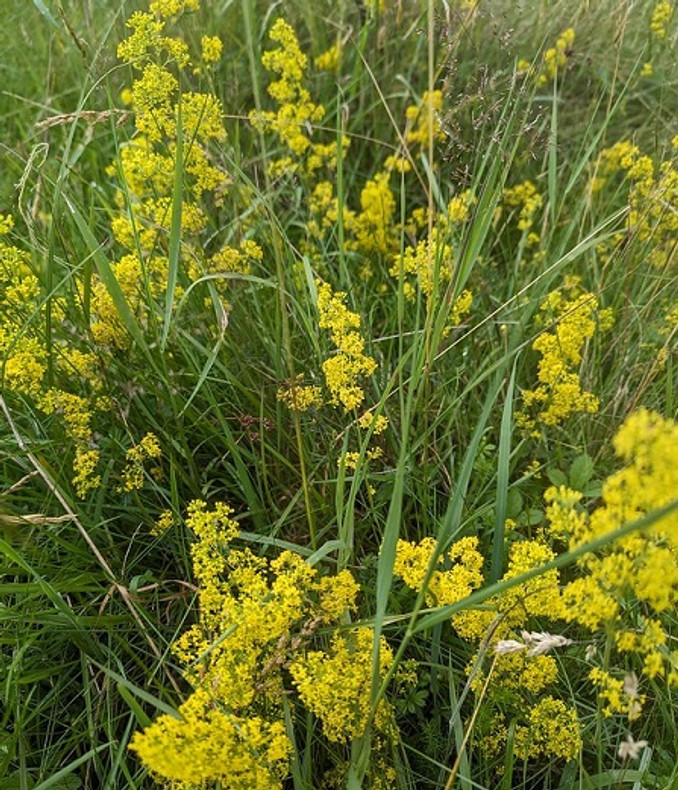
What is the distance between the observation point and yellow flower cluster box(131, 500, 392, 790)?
1401mm

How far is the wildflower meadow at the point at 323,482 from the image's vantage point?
159 cm

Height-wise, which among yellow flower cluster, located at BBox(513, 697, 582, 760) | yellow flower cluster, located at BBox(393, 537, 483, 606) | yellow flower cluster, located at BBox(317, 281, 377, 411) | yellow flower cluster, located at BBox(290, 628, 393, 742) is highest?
yellow flower cluster, located at BBox(317, 281, 377, 411)

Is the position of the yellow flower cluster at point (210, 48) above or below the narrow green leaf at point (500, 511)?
above

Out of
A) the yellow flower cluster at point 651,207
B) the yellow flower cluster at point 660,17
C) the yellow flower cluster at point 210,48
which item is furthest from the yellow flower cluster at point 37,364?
the yellow flower cluster at point 660,17

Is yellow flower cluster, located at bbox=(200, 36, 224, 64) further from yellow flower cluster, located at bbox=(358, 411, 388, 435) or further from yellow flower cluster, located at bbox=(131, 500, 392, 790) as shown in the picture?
yellow flower cluster, located at bbox=(131, 500, 392, 790)

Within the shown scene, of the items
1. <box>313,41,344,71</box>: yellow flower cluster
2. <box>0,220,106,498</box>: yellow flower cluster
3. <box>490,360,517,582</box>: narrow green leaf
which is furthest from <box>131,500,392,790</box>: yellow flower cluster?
<box>313,41,344,71</box>: yellow flower cluster

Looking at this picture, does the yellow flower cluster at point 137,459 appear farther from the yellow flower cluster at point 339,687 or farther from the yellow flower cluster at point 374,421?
the yellow flower cluster at point 339,687

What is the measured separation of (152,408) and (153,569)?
1.55 ft

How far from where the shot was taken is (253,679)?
168 cm

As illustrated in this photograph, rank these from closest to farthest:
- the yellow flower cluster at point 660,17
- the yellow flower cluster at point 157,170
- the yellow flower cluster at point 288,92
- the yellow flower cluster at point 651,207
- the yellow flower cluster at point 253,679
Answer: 1. the yellow flower cluster at point 253,679
2. the yellow flower cluster at point 157,170
3. the yellow flower cluster at point 651,207
4. the yellow flower cluster at point 288,92
5. the yellow flower cluster at point 660,17

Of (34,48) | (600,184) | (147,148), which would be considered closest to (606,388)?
(600,184)

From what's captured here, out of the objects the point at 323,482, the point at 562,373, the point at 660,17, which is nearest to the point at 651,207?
the point at 562,373

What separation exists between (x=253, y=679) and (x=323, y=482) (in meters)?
0.65

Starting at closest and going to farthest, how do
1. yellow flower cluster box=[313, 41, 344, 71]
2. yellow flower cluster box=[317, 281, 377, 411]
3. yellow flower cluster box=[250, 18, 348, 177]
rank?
1. yellow flower cluster box=[317, 281, 377, 411]
2. yellow flower cluster box=[250, 18, 348, 177]
3. yellow flower cluster box=[313, 41, 344, 71]
